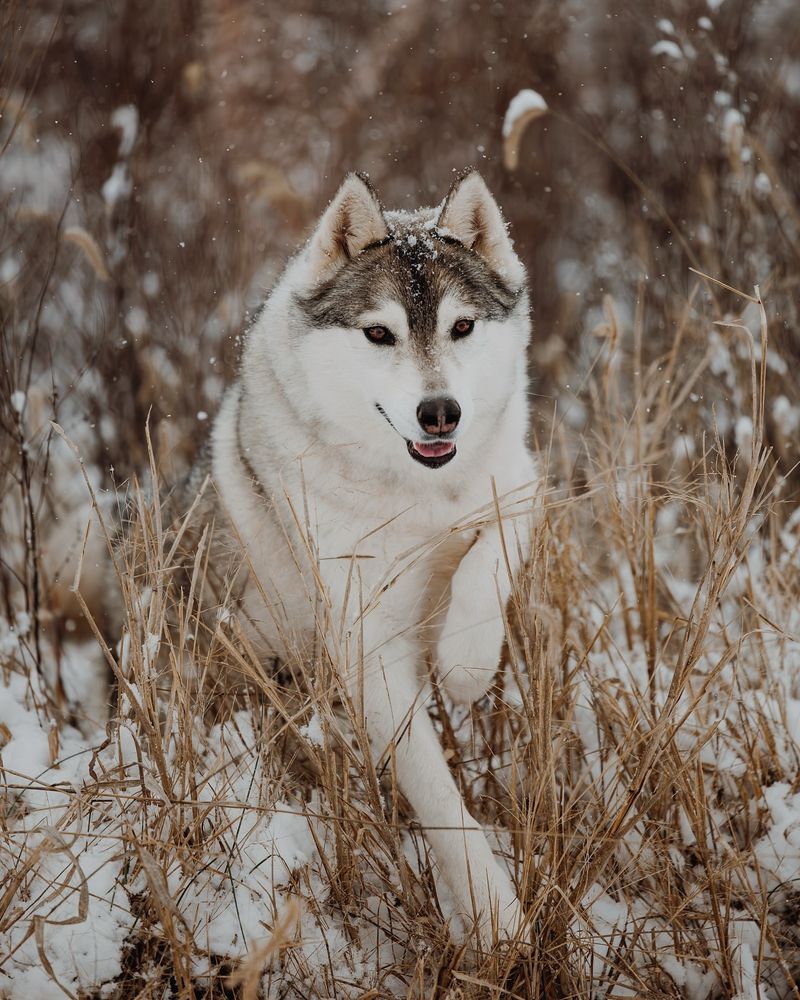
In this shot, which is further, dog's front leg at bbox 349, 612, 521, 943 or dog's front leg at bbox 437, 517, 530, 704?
dog's front leg at bbox 437, 517, 530, 704

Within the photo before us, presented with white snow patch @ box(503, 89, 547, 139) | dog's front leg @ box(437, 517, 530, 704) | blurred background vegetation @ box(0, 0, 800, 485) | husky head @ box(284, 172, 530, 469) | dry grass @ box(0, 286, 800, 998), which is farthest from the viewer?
blurred background vegetation @ box(0, 0, 800, 485)

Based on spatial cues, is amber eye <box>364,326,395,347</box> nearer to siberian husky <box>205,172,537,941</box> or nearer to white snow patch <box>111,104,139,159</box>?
siberian husky <box>205,172,537,941</box>

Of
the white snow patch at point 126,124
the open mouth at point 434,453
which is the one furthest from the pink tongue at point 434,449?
the white snow patch at point 126,124

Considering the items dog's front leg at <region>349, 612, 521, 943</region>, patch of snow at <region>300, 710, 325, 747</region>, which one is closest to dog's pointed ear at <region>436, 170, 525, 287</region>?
dog's front leg at <region>349, 612, 521, 943</region>

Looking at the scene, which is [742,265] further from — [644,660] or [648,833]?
[648,833]

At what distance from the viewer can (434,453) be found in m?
2.30

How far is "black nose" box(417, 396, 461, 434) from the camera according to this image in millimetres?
2207

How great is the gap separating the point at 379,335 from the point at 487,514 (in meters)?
0.58

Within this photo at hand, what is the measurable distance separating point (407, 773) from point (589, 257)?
16.9 ft

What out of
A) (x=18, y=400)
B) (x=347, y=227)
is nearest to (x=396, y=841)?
(x=347, y=227)

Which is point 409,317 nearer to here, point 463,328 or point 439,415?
point 463,328

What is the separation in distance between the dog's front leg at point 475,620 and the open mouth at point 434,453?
0.29 metres

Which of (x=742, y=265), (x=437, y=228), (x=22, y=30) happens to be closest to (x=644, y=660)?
(x=437, y=228)

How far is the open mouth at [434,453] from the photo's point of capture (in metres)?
2.29
